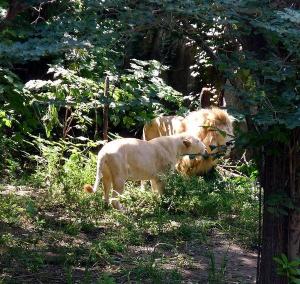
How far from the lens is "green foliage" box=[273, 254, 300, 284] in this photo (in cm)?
475

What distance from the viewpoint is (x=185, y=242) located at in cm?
722

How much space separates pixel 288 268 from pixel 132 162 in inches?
167

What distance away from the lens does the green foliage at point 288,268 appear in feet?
15.6

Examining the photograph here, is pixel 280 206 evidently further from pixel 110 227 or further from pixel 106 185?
pixel 106 185

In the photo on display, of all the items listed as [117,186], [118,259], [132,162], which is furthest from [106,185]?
[118,259]

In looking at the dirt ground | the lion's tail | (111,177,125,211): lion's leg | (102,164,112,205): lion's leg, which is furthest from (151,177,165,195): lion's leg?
the dirt ground

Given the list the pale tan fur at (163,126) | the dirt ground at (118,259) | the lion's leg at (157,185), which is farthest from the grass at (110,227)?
the pale tan fur at (163,126)

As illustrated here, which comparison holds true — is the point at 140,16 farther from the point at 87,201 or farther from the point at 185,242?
the point at 87,201

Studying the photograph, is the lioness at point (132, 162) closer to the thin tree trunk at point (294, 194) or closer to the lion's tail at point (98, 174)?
the lion's tail at point (98, 174)

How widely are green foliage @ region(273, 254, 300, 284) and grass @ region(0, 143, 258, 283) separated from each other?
98cm

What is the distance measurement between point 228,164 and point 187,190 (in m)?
3.48

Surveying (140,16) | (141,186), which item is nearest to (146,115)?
(141,186)

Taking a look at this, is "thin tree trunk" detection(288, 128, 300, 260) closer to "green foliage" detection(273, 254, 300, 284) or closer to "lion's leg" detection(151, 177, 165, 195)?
"green foliage" detection(273, 254, 300, 284)

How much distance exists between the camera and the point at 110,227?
7.62 metres
